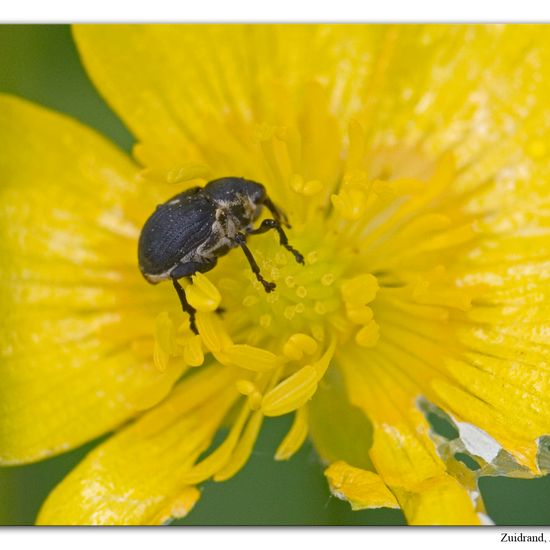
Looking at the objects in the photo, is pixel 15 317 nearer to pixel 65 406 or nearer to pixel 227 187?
pixel 65 406

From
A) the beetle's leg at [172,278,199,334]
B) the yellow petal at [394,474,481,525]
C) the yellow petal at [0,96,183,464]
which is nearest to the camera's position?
the yellow petal at [394,474,481,525]

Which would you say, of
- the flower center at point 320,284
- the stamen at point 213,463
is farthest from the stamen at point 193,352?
the stamen at point 213,463

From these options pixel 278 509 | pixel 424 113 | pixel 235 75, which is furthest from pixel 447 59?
pixel 278 509

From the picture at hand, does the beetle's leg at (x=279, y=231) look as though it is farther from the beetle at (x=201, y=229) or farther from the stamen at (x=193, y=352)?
the stamen at (x=193, y=352)

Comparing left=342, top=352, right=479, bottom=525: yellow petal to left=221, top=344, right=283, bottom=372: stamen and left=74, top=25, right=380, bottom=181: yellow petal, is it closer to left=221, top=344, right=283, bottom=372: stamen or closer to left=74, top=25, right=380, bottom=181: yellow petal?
left=221, top=344, right=283, bottom=372: stamen

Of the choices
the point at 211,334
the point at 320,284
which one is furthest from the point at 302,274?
the point at 211,334

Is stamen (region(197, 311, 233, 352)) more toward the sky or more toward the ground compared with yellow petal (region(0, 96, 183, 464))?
more toward the ground

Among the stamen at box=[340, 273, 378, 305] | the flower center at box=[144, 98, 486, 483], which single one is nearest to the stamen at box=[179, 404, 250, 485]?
the flower center at box=[144, 98, 486, 483]
